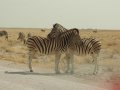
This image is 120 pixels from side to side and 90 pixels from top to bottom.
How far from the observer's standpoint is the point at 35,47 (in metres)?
20.3

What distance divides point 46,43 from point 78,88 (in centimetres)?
723

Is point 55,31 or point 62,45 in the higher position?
point 55,31

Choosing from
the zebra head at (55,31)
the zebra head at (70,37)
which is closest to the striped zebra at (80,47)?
the zebra head at (55,31)

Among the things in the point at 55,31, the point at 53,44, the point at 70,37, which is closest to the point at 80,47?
the point at 70,37

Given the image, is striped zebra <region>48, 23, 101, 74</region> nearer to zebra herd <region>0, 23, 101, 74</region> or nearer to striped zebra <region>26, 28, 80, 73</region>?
zebra herd <region>0, 23, 101, 74</region>

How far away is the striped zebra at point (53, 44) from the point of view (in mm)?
20234

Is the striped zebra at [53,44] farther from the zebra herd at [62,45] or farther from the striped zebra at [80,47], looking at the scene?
the striped zebra at [80,47]

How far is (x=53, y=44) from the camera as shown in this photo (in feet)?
66.6

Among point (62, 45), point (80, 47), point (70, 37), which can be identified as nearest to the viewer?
point (62, 45)

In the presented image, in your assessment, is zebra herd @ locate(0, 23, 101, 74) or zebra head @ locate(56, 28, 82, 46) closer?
zebra herd @ locate(0, 23, 101, 74)

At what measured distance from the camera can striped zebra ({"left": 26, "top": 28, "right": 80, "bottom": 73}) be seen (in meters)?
20.2

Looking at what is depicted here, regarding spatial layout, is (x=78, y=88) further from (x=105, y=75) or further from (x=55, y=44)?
(x=55, y=44)

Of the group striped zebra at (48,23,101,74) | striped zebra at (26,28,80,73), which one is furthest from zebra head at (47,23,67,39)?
striped zebra at (26,28,80,73)

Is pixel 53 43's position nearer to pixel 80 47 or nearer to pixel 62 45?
pixel 62 45
